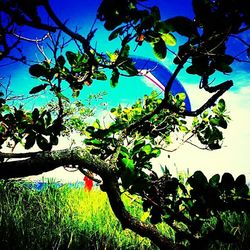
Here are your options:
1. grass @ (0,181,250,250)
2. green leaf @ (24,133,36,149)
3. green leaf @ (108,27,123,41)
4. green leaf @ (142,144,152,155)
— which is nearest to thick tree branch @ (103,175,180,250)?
green leaf @ (142,144,152,155)

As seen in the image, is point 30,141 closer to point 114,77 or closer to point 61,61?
point 61,61

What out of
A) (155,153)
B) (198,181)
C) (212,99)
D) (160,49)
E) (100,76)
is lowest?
(198,181)

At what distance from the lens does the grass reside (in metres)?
3.21

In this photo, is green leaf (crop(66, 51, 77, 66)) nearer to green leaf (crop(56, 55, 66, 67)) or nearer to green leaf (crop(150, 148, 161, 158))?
green leaf (crop(56, 55, 66, 67))

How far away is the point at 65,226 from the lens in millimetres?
3818

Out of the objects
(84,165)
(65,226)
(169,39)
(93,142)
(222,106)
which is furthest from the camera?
(65,226)

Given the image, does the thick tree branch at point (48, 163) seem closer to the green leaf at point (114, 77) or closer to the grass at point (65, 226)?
the green leaf at point (114, 77)

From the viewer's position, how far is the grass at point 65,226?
321cm

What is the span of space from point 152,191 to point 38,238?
1.94 metres

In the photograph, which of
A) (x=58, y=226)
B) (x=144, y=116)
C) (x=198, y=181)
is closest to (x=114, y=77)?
(x=144, y=116)

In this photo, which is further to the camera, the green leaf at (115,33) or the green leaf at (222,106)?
the green leaf at (222,106)

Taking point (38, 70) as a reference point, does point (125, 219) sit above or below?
below

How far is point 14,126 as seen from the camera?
2203 millimetres

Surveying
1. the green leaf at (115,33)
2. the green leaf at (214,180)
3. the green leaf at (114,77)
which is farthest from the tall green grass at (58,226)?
the green leaf at (115,33)
